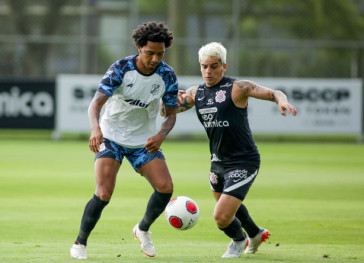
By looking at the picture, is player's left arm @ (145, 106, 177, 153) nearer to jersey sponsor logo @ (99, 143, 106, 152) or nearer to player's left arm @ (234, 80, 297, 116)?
jersey sponsor logo @ (99, 143, 106, 152)

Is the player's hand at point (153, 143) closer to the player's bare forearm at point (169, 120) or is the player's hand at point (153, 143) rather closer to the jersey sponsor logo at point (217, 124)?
the player's bare forearm at point (169, 120)

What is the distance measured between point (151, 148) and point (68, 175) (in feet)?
27.1

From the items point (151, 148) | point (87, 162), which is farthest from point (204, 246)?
point (87, 162)

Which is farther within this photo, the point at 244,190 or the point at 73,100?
the point at 73,100

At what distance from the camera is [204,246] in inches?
315

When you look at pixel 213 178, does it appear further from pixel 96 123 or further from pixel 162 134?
pixel 96 123

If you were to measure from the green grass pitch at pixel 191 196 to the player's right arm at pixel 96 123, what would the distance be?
3.66 feet

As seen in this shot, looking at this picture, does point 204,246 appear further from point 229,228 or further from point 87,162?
point 87,162

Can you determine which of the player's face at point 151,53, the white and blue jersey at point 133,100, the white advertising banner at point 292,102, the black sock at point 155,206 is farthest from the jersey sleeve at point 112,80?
the white advertising banner at point 292,102

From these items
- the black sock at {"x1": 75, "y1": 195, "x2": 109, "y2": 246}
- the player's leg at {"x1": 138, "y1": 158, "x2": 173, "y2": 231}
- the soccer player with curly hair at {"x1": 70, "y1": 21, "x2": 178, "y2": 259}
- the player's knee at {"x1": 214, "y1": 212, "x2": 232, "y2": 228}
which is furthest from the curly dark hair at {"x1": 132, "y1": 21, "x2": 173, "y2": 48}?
the player's knee at {"x1": 214, "y1": 212, "x2": 232, "y2": 228}

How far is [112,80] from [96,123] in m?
0.51

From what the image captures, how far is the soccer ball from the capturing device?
7.38m

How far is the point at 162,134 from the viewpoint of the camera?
24.0 ft

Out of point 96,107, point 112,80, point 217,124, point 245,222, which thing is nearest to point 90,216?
point 96,107
